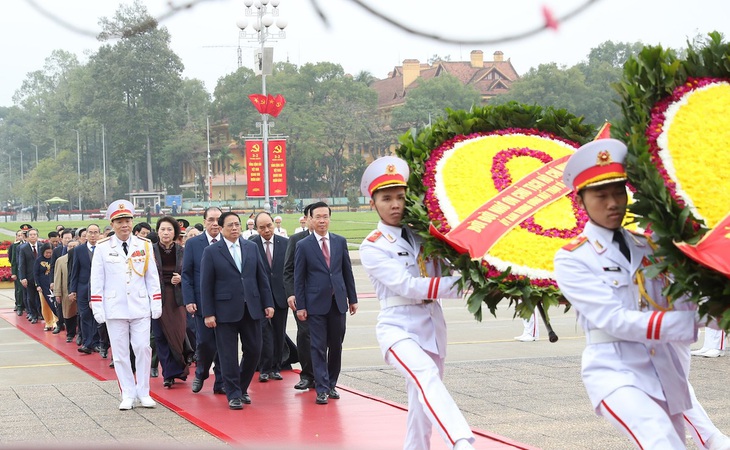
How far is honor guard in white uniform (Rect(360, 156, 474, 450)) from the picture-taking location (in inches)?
220

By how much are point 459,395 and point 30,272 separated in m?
12.3

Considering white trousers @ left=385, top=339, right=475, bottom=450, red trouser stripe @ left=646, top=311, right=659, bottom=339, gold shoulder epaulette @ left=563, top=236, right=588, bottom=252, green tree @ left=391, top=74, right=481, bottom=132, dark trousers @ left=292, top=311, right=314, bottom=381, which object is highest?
green tree @ left=391, top=74, right=481, bottom=132

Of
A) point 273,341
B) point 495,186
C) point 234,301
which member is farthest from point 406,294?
point 273,341

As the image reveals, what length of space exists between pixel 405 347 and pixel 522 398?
12.0 ft

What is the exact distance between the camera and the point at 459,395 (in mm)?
9320

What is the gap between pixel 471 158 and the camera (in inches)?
222

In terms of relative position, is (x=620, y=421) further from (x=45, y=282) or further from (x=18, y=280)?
(x=18, y=280)

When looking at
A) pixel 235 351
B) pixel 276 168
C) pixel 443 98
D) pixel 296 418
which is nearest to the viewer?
pixel 443 98

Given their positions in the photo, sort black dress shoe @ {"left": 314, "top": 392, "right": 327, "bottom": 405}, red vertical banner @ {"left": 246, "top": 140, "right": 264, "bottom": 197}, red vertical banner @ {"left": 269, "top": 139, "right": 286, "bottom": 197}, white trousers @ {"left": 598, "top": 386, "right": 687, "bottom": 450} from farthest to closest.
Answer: red vertical banner @ {"left": 269, "top": 139, "right": 286, "bottom": 197} < red vertical banner @ {"left": 246, "top": 140, "right": 264, "bottom": 197} < black dress shoe @ {"left": 314, "top": 392, "right": 327, "bottom": 405} < white trousers @ {"left": 598, "top": 386, "right": 687, "bottom": 450}

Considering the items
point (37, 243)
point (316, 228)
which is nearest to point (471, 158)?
point (316, 228)

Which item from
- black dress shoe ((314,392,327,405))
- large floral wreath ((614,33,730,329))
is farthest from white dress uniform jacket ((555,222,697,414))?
black dress shoe ((314,392,327,405))

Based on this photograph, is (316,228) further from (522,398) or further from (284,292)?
(522,398)

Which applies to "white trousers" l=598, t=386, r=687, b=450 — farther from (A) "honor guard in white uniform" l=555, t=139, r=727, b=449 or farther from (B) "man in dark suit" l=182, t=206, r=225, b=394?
(B) "man in dark suit" l=182, t=206, r=225, b=394

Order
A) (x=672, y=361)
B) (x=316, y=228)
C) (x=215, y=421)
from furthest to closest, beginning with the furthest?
(x=316, y=228)
(x=215, y=421)
(x=672, y=361)
